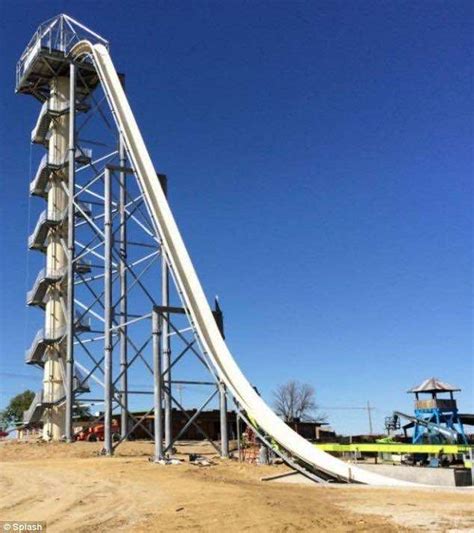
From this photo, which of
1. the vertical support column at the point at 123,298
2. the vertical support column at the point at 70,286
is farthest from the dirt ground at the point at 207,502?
the vertical support column at the point at 70,286

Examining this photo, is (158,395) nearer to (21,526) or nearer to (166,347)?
(166,347)

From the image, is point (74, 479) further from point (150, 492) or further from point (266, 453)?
point (266, 453)

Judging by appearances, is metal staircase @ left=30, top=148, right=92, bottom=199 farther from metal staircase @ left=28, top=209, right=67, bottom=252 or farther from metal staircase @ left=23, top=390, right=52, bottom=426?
metal staircase @ left=23, top=390, right=52, bottom=426

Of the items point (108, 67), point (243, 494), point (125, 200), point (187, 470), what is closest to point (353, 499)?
point (243, 494)

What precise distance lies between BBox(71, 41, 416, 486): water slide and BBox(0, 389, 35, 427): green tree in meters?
67.8

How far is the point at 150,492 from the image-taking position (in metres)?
14.0

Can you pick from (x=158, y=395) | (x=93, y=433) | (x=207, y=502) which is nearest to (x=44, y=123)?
(x=93, y=433)

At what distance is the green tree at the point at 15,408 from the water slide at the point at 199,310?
2670 inches

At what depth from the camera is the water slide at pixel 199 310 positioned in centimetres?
1769

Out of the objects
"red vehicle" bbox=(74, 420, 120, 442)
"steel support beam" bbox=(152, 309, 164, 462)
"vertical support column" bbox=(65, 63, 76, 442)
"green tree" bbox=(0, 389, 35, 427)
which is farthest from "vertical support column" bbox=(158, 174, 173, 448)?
"green tree" bbox=(0, 389, 35, 427)

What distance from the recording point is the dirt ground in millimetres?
10281

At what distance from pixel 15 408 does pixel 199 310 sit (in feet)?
250

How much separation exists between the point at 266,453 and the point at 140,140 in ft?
46.7

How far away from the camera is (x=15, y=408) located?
91.4 meters
